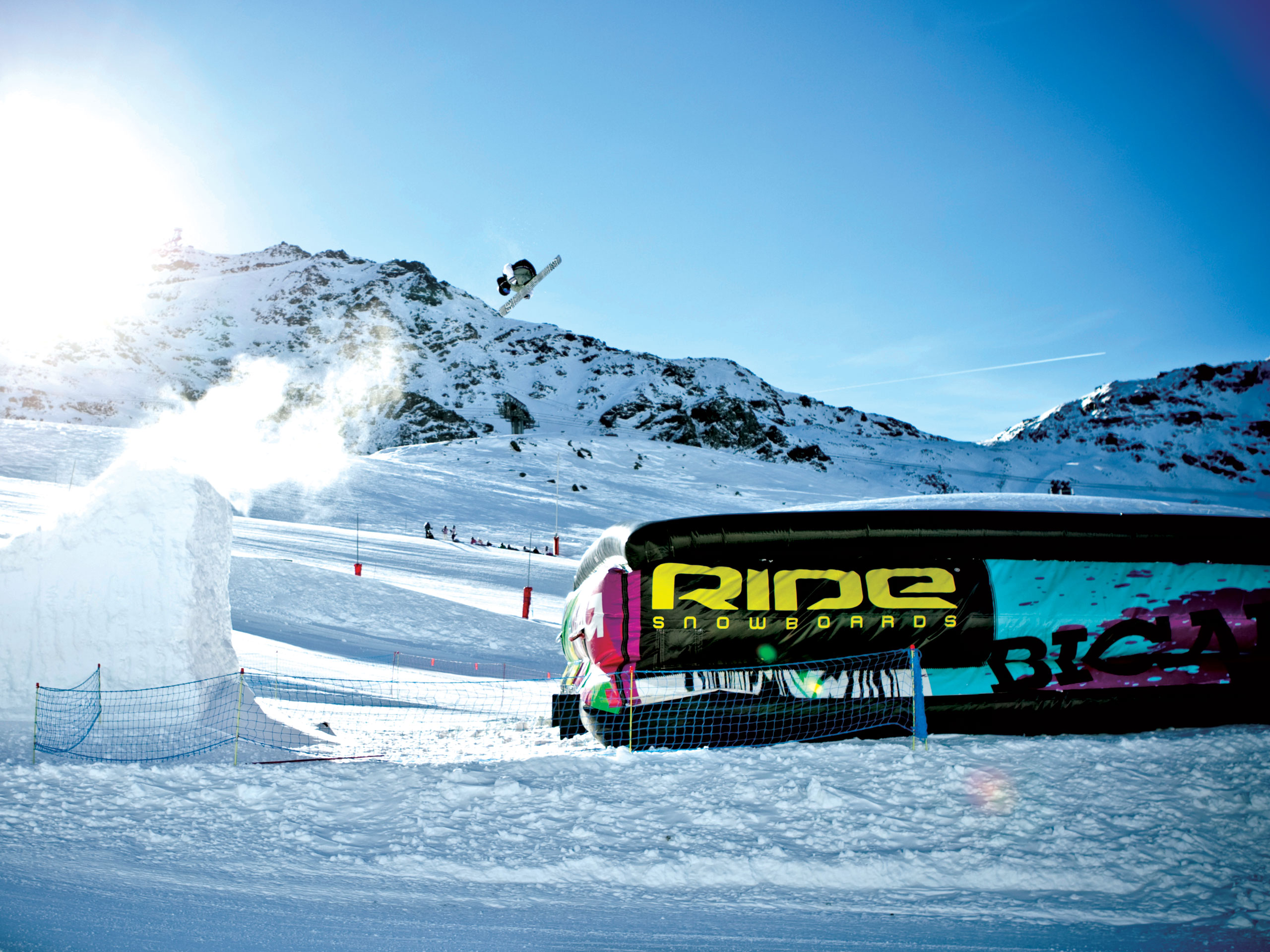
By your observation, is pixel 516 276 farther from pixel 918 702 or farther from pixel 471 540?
pixel 918 702

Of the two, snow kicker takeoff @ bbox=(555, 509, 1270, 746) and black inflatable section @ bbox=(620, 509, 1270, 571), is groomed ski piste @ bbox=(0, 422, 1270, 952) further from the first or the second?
black inflatable section @ bbox=(620, 509, 1270, 571)

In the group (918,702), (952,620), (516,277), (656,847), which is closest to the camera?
(656,847)

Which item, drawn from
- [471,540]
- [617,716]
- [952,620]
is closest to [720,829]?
[617,716]

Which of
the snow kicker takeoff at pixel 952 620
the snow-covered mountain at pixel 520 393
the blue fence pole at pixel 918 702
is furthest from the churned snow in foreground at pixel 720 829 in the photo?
the snow-covered mountain at pixel 520 393

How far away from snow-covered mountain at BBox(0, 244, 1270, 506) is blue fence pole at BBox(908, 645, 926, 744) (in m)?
59.9

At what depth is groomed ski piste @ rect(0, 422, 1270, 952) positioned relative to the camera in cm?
378

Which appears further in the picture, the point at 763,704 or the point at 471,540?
the point at 471,540

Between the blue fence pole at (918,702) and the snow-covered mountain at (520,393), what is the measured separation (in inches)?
2359

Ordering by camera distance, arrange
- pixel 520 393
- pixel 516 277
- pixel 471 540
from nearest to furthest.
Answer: pixel 516 277, pixel 471 540, pixel 520 393

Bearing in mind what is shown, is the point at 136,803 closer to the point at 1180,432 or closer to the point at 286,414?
the point at 286,414

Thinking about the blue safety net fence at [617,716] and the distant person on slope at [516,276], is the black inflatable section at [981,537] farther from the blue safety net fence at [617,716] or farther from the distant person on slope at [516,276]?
the distant person on slope at [516,276]

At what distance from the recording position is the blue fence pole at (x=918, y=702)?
6527mm

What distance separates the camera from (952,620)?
7.11 metres

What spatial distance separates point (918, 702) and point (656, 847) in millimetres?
3211
